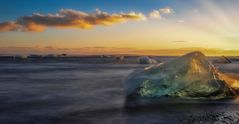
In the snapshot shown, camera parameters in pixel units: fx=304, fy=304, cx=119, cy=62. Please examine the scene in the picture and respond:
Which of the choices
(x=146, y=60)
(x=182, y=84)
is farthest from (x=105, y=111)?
(x=146, y=60)

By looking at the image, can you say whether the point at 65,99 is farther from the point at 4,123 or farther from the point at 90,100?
the point at 4,123

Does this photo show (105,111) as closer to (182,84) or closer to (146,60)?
(182,84)

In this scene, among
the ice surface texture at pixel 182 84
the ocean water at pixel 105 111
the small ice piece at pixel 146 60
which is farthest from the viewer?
the small ice piece at pixel 146 60

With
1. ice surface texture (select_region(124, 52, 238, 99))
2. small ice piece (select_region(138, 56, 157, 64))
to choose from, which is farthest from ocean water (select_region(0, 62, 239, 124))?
small ice piece (select_region(138, 56, 157, 64))

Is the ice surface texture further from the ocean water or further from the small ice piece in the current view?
the small ice piece

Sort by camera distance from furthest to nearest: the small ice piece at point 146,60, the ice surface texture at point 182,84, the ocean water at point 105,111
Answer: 1. the small ice piece at point 146,60
2. the ice surface texture at point 182,84
3. the ocean water at point 105,111

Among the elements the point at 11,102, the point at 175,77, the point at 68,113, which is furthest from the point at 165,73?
the point at 11,102

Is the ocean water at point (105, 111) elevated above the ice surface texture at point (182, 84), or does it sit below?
below

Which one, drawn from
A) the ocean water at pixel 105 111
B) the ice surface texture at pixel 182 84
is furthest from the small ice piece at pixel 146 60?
the ocean water at pixel 105 111

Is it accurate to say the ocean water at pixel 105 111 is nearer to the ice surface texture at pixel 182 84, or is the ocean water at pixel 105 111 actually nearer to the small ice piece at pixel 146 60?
the ice surface texture at pixel 182 84
